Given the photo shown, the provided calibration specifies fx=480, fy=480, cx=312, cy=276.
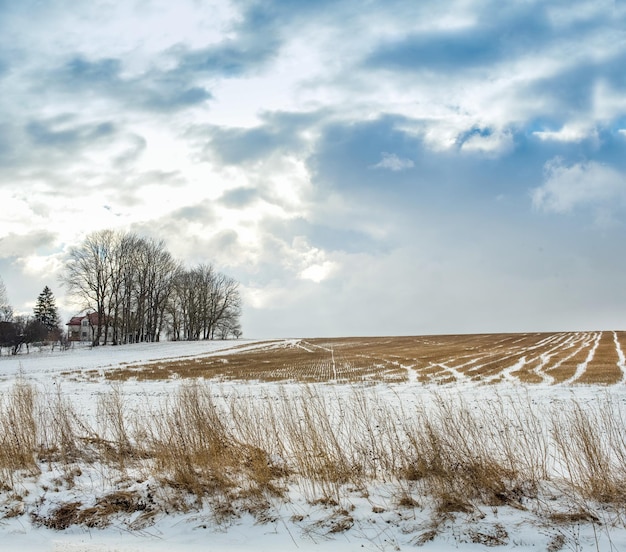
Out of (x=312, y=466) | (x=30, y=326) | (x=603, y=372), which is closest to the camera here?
(x=312, y=466)

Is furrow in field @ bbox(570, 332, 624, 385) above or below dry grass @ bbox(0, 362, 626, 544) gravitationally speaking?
below

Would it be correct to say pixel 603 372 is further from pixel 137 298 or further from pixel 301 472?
pixel 137 298

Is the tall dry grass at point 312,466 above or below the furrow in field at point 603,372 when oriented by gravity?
above

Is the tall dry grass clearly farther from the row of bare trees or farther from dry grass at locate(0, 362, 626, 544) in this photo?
the row of bare trees

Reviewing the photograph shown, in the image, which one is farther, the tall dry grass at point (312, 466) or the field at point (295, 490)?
the tall dry grass at point (312, 466)

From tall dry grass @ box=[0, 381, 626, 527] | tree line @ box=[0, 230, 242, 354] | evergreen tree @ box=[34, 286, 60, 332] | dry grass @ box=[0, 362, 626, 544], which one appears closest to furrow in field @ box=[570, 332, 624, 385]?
tall dry grass @ box=[0, 381, 626, 527]

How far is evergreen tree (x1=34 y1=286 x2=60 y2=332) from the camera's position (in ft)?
328

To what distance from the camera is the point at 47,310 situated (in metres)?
101

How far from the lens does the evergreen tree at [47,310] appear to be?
10000 cm

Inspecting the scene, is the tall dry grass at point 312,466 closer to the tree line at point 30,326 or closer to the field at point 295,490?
the field at point 295,490

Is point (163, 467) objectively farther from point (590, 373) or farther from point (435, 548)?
point (590, 373)

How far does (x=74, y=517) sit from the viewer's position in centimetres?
671

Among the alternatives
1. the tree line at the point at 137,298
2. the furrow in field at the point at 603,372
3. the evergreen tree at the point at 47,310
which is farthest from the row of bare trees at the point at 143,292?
the furrow in field at the point at 603,372

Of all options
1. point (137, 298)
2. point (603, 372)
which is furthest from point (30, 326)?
point (603, 372)
